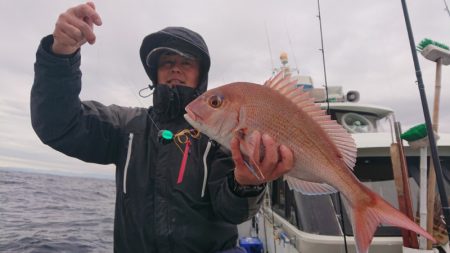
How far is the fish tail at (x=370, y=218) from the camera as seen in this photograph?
1801mm

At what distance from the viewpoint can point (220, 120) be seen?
75.4 inches

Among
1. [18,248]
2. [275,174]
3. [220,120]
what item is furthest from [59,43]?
[18,248]

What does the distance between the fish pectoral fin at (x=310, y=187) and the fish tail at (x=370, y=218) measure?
209 mm

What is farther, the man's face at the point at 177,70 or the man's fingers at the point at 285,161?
the man's face at the point at 177,70

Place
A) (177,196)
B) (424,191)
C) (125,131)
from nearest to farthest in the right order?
(177,196) < (125,131) < (424,191)

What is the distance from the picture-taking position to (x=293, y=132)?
1.94 m

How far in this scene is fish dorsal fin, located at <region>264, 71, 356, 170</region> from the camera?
2037 millimetres

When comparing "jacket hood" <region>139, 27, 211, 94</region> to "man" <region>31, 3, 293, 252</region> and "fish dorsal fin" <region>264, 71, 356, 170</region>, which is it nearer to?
"man" <region>31, 3, 293, 252</region>

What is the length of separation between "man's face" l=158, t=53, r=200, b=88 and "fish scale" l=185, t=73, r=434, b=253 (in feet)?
3.02

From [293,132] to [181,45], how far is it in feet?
5.02

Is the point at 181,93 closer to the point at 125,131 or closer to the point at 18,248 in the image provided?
the point at 125,131

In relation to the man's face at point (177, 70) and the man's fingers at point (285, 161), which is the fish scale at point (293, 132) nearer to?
the man's fingers at point (285, 161)

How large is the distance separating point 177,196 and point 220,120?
750mm

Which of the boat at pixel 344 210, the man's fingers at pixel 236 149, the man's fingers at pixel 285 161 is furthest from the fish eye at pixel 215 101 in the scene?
the boat at pixel 344 210
